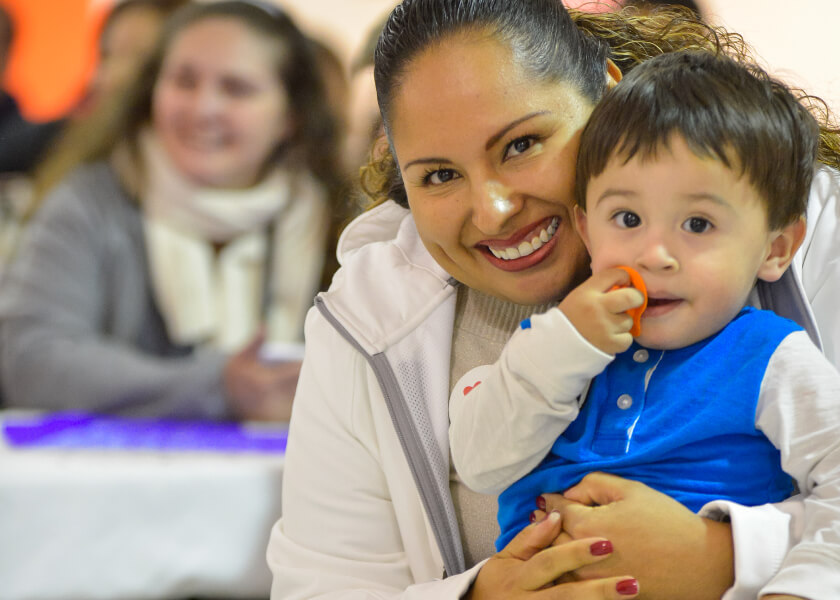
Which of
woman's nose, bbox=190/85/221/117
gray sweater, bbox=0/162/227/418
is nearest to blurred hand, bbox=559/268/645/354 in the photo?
gray sweater, bbox=0/162/227/418

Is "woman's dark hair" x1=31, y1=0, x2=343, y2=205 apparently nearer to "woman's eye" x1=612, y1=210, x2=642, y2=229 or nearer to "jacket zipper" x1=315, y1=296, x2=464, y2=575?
"jacket zipper" x1=315, y1=296, x2=464, y2=575

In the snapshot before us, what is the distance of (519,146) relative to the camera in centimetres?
121

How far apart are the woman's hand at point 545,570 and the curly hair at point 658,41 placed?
647 mm

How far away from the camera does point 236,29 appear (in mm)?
2986

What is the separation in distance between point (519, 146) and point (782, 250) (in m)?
0.37

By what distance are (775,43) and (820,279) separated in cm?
170

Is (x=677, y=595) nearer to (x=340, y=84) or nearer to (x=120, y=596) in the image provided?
(x=120, y=596)

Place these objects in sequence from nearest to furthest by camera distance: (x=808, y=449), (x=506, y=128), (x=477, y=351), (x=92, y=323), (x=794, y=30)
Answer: (x=808, y=449) → (x=506, y=128) → (x=477, y=351) → (x=794, y=30) → (x=92, y=323)

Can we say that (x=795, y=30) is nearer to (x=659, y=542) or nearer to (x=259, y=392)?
(x=259, y=392)

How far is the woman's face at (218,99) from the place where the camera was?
2.96m

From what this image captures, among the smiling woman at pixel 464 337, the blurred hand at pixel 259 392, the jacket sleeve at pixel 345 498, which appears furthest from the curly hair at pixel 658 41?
the blurred hand at pixel 259 392

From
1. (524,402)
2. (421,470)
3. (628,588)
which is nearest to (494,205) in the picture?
(524,402)

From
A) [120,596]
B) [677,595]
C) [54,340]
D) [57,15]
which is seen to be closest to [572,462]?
[677,595]

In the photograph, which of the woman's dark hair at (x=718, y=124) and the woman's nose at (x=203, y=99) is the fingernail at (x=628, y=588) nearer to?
the woman's dark hair at (x=718, y=124)
